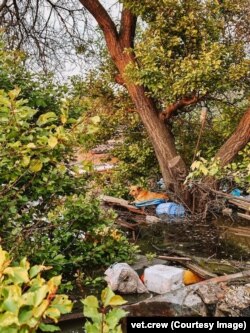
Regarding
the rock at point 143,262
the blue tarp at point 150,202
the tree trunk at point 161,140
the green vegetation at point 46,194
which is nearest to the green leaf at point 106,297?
the green vegetation at point 46,194

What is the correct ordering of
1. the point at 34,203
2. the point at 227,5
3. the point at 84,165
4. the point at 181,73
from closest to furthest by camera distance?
the point at 84,165, the point at 34,203, the point at 181,73, the point at 227,5

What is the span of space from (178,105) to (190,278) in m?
4.91

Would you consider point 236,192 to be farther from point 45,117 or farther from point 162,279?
point 45,117

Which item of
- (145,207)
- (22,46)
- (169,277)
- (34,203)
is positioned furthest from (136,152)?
(34,203)

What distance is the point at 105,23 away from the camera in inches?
404

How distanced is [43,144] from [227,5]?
7803mm

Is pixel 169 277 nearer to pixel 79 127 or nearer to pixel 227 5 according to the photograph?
pixel 79 127

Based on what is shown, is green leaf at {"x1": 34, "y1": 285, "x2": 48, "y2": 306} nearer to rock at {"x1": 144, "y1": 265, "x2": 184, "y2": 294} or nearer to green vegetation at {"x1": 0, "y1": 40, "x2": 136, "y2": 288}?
green vegetation at {"x1": 0, "y1": 40, "x2": 136, "y2": 288}

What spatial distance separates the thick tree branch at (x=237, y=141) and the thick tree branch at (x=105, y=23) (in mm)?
3851

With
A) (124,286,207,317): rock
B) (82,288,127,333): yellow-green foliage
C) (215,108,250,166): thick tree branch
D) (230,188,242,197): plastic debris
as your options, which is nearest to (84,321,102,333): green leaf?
(82,288,127,333): yellow-green foliage

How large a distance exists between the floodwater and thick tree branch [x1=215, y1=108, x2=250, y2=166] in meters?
1.67

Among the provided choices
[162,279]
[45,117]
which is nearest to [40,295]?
[45,117]

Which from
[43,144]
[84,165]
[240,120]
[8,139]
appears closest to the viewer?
[43,144]

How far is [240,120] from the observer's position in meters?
9.70
